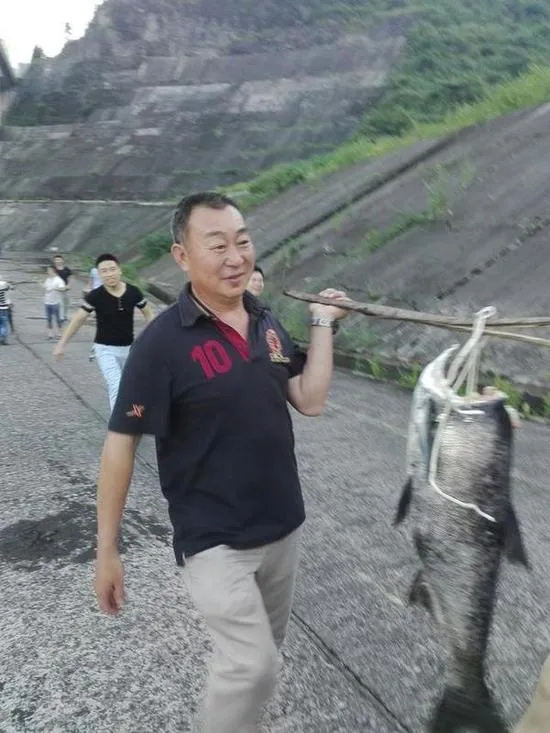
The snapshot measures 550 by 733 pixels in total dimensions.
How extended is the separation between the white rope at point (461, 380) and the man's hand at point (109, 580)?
102 centimetres

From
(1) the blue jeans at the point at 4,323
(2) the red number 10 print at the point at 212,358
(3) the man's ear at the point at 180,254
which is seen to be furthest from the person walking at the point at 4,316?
(2) the red number 10 print at the point at 212,358

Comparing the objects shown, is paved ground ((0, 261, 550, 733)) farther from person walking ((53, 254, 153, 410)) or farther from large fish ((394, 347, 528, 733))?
large fish ((394, 347, 528, 733))

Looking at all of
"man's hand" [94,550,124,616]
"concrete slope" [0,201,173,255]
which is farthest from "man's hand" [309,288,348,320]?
"concrete slope" [0,201,173,255]

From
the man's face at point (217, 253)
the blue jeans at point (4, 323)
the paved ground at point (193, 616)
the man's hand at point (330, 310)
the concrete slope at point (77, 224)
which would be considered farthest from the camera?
the concrete slope at point (77, 224)

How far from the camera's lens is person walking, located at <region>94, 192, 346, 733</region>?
2182 millimetres

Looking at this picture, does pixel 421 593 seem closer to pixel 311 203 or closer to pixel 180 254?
pixel 180 254

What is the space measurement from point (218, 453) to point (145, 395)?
273mm

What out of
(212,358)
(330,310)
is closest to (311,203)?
(330,310)

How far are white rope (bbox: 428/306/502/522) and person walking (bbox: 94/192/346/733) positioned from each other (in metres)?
0.56

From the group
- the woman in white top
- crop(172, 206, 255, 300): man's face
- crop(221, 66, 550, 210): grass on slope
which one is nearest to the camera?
crop(172, 206, 255, 300): man's face

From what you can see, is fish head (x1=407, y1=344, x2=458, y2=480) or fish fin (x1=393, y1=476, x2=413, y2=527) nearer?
fish head (x1=407, y1=344, x2=458, y2=480)

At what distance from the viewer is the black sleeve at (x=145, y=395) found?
7.38ft

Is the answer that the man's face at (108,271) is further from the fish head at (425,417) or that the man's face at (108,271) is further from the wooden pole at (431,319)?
the fish head at (425,417)

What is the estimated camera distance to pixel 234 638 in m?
2.17
